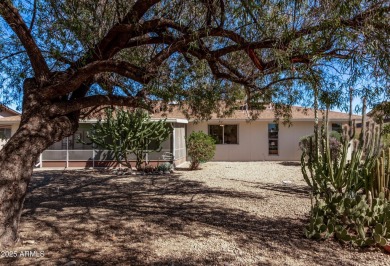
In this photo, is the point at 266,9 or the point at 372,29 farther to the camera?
the point at 266,9

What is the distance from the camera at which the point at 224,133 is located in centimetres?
2047

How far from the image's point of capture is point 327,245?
5.20 metres

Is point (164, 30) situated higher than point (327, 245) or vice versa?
point (164, 30)

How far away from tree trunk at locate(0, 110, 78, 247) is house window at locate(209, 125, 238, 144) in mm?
15310

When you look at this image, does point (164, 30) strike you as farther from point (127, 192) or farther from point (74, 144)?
point (74, 144)

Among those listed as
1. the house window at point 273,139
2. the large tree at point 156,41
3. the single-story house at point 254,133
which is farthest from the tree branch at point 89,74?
the house window at point 273,139

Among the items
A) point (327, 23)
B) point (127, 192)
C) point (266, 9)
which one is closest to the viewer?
point (327, 23)

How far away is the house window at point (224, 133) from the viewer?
67.2 ft

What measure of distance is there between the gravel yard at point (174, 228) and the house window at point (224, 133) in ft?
31.2

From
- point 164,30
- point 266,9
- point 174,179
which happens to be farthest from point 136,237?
point 174,179

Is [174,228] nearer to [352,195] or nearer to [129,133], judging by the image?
[352,195]

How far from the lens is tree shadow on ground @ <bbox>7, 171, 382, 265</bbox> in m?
4.58

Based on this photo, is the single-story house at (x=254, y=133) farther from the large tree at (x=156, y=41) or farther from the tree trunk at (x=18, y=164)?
the tree trunk at (x=18, y=164)

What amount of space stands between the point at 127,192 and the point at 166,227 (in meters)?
4.27
